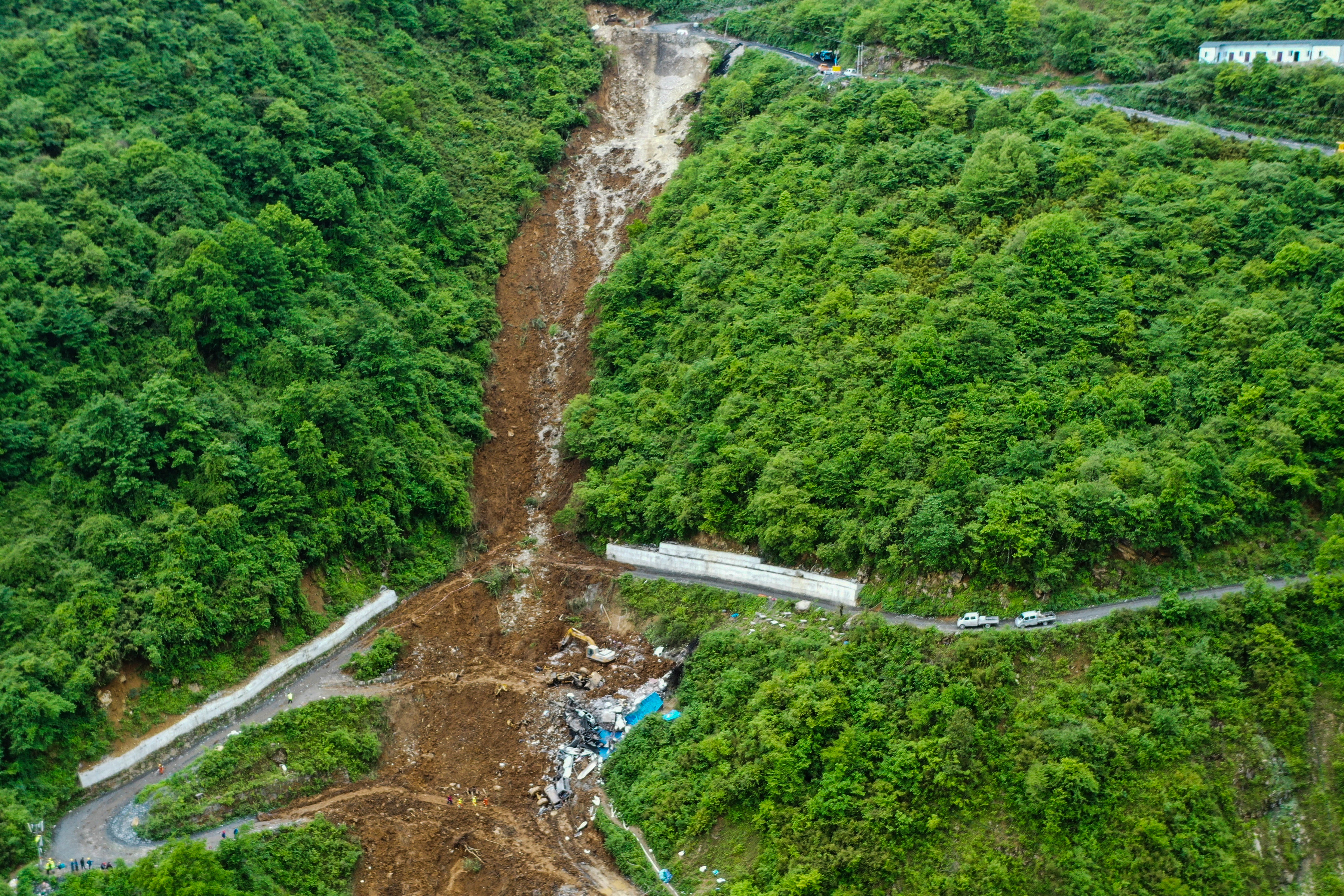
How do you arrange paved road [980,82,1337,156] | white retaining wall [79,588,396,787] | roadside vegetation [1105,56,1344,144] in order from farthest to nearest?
roadside vegetation [1105,56,1344,144] → paved road [980,82,1337,156] → white retaining wall [79,588,396,787]

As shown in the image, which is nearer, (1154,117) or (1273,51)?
(1154,117)

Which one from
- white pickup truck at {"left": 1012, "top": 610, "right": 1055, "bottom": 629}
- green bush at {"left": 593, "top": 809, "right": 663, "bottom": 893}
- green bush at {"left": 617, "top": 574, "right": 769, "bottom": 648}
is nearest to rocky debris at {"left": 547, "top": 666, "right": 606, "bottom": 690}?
green bush at {"left": 617, "top": 574, "right": 769, "bottom": 648}

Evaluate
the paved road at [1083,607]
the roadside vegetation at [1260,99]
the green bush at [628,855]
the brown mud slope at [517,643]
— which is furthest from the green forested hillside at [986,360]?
the green bush at [628,855]

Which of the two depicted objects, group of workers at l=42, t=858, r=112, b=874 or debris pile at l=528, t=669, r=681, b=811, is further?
debris pile at l=528, t=669, r=681, b=811

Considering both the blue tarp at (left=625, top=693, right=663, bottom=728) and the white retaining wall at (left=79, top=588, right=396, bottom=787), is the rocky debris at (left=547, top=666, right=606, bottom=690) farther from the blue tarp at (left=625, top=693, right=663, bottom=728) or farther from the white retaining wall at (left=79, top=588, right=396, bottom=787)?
the white retaining wall at (left=79, top=588, right=396, bottom=787)

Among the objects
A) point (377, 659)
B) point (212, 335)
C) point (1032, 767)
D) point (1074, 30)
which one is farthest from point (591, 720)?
point (1074, 30)

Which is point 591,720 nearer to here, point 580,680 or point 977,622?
point 580,680
